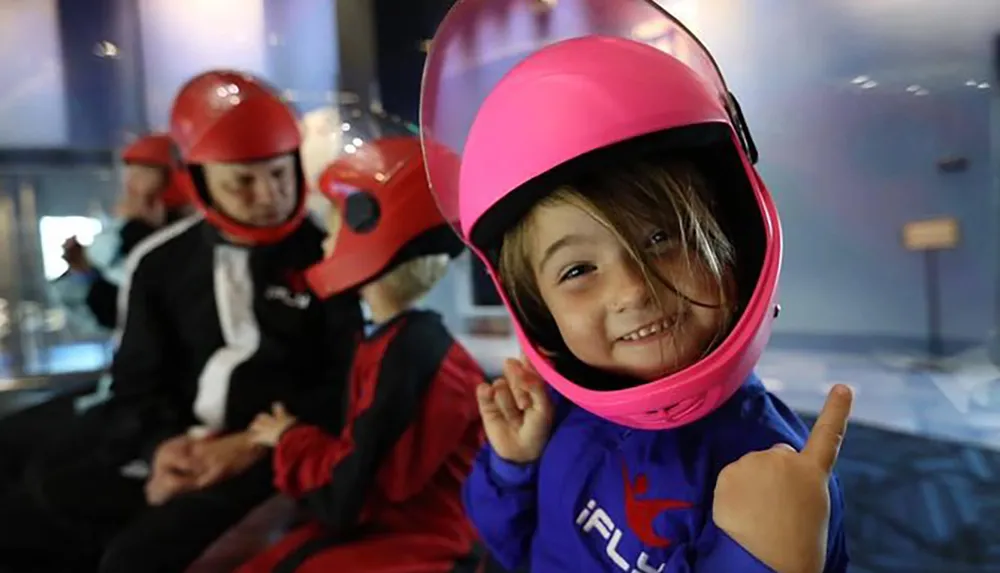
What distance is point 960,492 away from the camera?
1.58 m

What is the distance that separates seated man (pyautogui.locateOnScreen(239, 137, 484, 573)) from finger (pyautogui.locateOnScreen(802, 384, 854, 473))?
0.57 metres

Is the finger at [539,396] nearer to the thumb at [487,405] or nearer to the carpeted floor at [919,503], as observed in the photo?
the thumb at [487,405]

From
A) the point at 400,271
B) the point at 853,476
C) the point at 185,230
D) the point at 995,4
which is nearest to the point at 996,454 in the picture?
the point at 853,476

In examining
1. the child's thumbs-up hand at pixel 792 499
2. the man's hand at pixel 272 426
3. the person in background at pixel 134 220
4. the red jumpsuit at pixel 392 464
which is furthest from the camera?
the person in background at pixel 134 220

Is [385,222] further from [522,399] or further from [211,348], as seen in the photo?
[211,348]

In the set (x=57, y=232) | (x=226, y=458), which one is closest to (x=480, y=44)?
(x=226, y=458)

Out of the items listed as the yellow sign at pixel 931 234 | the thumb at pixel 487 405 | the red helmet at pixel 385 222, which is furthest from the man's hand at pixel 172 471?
the yellow sign at pixel 931 234

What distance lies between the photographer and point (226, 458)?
1.28m

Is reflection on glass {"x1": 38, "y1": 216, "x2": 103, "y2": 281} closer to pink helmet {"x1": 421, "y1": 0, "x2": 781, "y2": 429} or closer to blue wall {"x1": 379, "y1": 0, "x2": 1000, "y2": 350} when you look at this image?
blue wall {"x1": 379, "y1": 0, "x2": 1000, "y2": 350}

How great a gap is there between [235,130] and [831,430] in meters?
1.03

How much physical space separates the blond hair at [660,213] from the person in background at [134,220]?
5.29 ft

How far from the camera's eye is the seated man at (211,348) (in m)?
1.31

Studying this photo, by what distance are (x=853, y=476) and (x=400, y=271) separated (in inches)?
38.7

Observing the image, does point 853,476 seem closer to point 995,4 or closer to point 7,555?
point 995,4
